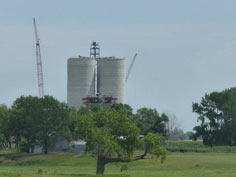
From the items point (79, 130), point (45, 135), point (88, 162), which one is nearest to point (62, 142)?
point (45, 135)

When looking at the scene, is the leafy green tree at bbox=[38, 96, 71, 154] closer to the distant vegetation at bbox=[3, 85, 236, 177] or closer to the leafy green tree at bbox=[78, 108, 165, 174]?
the distant vegetation at bbox=[3, 85, 236, 177]

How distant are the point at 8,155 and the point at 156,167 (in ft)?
196

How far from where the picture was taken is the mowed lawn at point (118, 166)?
327 ft

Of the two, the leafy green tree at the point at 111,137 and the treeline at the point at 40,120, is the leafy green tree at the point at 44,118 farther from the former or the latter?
the leafy green tree at the point at 111,137

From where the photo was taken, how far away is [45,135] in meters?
179

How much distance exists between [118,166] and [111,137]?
111ft

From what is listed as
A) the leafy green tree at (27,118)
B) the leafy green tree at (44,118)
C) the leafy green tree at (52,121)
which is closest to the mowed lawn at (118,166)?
the leafy green tree at (52,121)

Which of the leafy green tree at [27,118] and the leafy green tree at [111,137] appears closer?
the leafy green tree at [111,137]

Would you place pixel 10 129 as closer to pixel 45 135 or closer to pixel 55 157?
pixel 45 135

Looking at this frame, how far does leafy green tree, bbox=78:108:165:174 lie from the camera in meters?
88.1

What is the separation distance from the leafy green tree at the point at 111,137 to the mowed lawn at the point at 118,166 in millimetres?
5449

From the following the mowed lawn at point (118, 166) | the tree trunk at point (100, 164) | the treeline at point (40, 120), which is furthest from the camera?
the treeline at point (40, 120)

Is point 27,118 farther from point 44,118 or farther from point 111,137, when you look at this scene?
point 111,137

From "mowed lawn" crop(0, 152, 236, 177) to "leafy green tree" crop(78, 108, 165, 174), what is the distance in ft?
17.9
